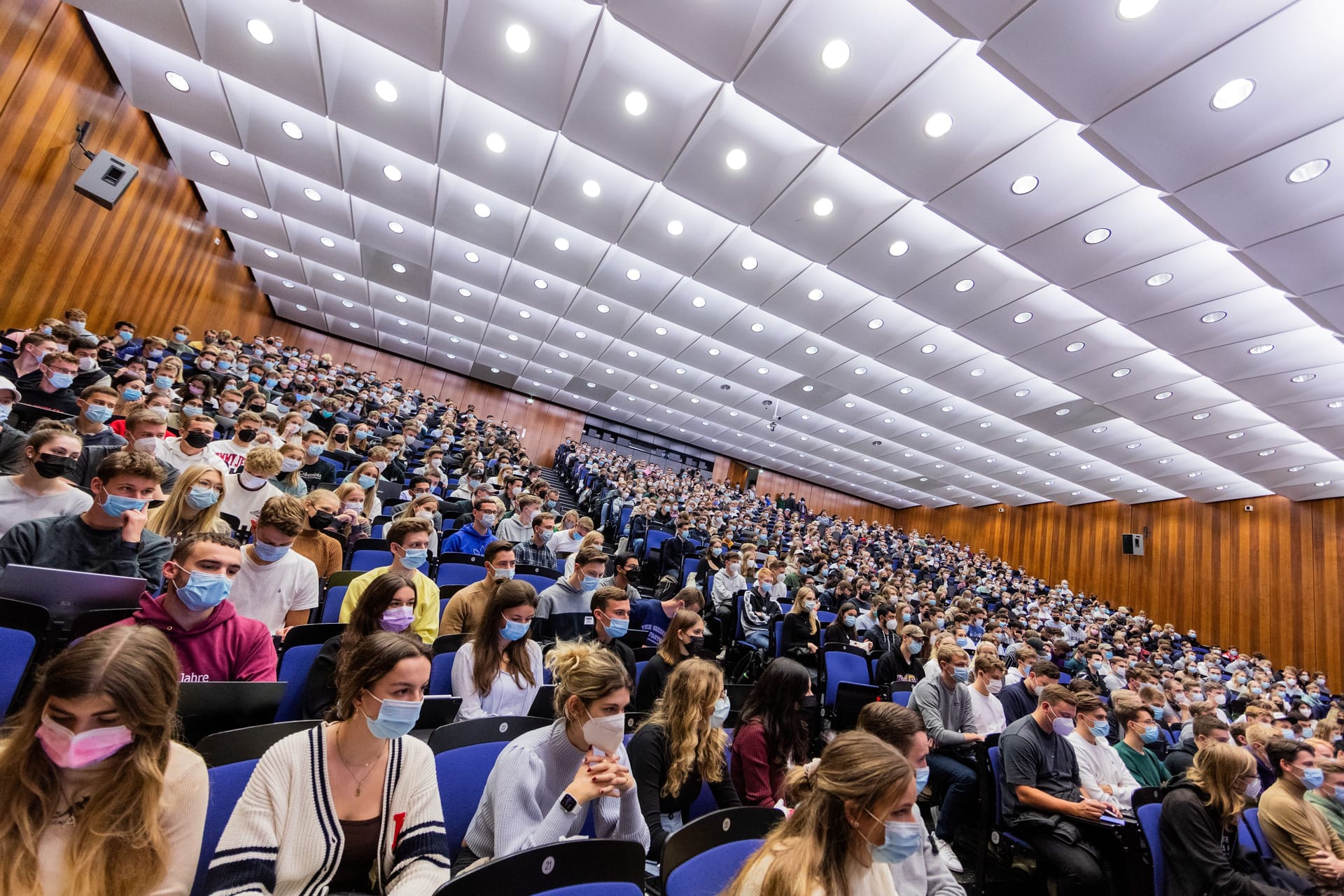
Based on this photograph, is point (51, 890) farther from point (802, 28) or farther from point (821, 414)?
point (821, 414)

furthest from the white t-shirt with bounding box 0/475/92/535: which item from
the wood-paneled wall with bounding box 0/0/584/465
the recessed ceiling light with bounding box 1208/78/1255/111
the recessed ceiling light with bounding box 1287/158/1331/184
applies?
the recessed ceiling light with bounding box 1287/158/1331/184

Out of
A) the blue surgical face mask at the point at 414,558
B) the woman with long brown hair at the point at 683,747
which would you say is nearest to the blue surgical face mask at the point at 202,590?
the blue surgical face mask at the point at 414,558

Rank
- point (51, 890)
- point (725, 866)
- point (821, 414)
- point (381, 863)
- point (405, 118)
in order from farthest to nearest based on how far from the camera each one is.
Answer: point (821, 414)
point (405, 118)
point (725, 866)
point (381, 863)
point (51, 890)

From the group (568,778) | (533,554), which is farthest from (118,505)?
(533,554)

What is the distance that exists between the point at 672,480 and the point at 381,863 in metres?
17.3

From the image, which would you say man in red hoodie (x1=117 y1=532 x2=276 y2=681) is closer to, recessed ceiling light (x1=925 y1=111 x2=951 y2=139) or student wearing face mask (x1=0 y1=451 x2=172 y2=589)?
student wearing face mask (x1=0 y1=451 x2=172 y2=589)

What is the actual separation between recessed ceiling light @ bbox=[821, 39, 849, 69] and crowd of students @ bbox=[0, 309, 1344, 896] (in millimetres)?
4412

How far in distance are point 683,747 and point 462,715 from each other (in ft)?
3.06

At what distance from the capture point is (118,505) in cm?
231

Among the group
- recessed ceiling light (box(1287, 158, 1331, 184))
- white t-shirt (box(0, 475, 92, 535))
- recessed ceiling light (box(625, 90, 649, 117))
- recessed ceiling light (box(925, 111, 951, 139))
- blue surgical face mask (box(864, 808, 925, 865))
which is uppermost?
recessed ceiling light (box(625, 90, 649, 117))

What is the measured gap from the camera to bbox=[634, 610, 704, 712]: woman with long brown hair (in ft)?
10.1

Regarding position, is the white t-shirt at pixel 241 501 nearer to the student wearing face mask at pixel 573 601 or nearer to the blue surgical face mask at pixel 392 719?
the student wearing face mask at pixel 573 601

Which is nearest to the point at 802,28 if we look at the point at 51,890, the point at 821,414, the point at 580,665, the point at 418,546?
the point at 418,546

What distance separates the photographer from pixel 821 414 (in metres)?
16.4
